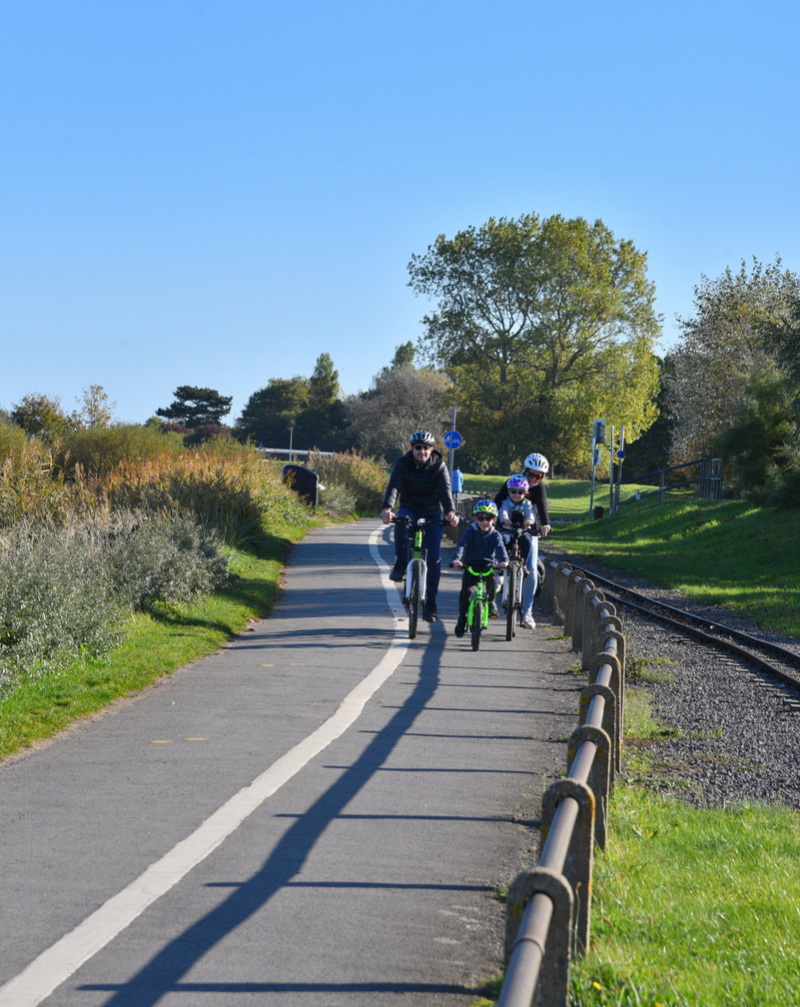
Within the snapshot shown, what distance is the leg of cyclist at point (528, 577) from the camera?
13719 mm

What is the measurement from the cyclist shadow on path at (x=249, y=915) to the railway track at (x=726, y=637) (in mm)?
6570

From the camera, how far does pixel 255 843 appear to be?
18.2ft

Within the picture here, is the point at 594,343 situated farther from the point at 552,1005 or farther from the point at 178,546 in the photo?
the point at 552,1005

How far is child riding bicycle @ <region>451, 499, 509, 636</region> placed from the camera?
12.8 m

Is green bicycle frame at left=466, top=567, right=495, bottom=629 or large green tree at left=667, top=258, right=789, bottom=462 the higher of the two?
large green tree at left=667, top=258, right=789, bottom=462

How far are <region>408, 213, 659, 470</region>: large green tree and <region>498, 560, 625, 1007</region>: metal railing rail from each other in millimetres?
55611

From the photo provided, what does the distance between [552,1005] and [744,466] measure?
3726cm

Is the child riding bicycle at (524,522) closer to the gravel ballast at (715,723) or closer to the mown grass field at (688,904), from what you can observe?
the gravel ballast at (715,723)

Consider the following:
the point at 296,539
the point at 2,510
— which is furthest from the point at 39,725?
the point at 296,539

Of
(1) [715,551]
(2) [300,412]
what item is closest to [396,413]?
(2) [300,412]

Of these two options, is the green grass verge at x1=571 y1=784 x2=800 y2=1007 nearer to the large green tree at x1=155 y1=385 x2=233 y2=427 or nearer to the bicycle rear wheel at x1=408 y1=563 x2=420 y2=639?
the bicycle rear wheel at x1=408 y1=563 x2=420 y2=639

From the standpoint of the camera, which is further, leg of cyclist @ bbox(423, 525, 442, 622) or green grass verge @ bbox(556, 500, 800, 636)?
green grass verge @ bbox(556, 500, 800, 636)

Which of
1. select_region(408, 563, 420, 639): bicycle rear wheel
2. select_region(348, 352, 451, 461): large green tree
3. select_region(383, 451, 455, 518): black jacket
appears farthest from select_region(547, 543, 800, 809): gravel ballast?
select_region(348, 352, 451, 461): large green tree

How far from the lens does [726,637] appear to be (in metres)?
16.1
